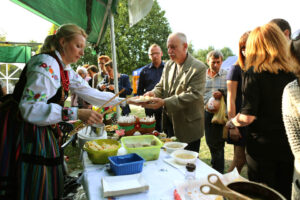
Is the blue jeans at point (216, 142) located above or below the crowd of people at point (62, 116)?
below

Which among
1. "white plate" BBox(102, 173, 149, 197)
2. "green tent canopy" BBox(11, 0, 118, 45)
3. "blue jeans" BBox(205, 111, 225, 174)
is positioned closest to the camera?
"white plate" BBox(102, 173, 149, 197)

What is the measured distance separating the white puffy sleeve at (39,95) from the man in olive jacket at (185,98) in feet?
4.09

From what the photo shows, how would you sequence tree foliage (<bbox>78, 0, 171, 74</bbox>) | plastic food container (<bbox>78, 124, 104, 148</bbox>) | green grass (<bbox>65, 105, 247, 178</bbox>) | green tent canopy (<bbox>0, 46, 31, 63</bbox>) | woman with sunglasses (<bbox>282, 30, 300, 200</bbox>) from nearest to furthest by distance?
woman with sunglasses (<bbox>282, 30, 300, 200</bbox>) < plastic food container (<bbox>78, 124, 104, 148</bbox>) < green grass (<bbox>65, 105, 247, 178</bbox>) < green tent canopy (<bbox>0, 46, 31, 63</bbox>) < tree foliage (<bbox>78, 0, 171, 74</bbox>)

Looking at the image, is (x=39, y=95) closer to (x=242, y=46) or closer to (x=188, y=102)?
(x=188, y=102)

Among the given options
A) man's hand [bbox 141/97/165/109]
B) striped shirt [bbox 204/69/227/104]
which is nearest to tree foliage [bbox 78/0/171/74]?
striped shirt [bbox 204/69/227/104]

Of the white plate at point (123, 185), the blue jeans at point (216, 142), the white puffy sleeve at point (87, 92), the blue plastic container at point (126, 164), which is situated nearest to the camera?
the white plate at point (123, 185)

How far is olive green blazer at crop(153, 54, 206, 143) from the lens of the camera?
2.62 meters

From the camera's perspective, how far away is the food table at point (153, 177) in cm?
123

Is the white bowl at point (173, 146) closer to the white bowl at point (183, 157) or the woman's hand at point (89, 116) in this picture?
the white bowl at point (183, 157)

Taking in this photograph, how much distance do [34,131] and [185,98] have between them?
1.70 m

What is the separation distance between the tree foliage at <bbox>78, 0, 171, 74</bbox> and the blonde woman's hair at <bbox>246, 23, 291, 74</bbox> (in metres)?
22.5

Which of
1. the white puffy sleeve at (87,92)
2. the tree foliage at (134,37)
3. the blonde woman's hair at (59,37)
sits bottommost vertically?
the white puffy sleeve at (87,92)

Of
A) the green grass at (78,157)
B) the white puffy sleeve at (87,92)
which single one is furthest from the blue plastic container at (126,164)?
the green grass at (78,157)

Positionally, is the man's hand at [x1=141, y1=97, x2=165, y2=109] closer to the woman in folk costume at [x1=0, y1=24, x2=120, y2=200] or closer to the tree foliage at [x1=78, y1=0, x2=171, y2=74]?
the woman in folk costume at [x1=0, y1=24, x2=120, y2=200]
